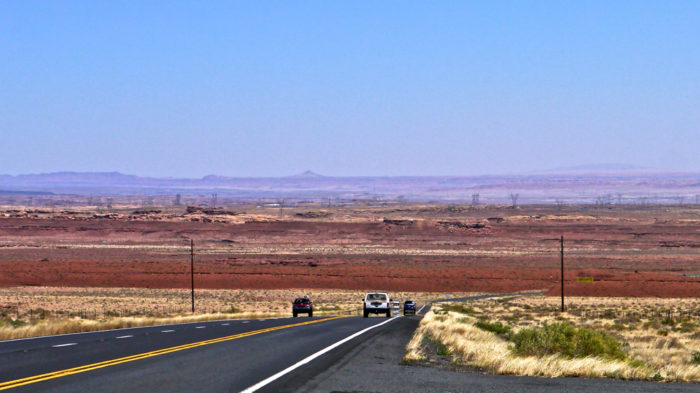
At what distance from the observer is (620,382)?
1515cm

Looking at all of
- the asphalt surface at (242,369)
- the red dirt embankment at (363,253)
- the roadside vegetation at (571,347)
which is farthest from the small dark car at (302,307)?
the red dirt embankment at (363,253)

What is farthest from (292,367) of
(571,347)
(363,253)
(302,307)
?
(363,253)

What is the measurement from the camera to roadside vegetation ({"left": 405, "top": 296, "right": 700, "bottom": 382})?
16422 mm

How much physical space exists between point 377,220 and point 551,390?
522ft

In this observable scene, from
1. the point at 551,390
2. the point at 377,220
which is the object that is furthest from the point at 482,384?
the point at 377,220

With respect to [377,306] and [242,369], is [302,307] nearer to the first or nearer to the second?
[377,306]

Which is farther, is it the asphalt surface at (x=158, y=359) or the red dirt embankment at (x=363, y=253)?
the red dirt embankment at (x=363, y=253)

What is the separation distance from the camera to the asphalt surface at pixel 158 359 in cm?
1327

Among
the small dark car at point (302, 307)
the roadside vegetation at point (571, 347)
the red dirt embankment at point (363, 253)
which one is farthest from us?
the red dirt embankment at point (363, 253)

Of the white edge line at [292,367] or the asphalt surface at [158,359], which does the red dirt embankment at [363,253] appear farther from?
the white edge line at [292,367]

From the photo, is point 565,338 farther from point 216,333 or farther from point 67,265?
point 67,265

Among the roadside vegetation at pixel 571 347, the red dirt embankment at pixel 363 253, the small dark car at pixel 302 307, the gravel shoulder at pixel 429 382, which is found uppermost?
the gravel shoulder at pixel 429 382

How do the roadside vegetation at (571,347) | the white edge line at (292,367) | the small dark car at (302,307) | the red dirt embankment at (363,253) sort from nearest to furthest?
the white edge line at (292,367) → the roadside vegetation at (571,347) → the small dark car at (302,307) → the red dirt embankment at (363,253)

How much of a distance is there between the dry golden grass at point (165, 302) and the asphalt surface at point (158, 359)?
1657 cm
